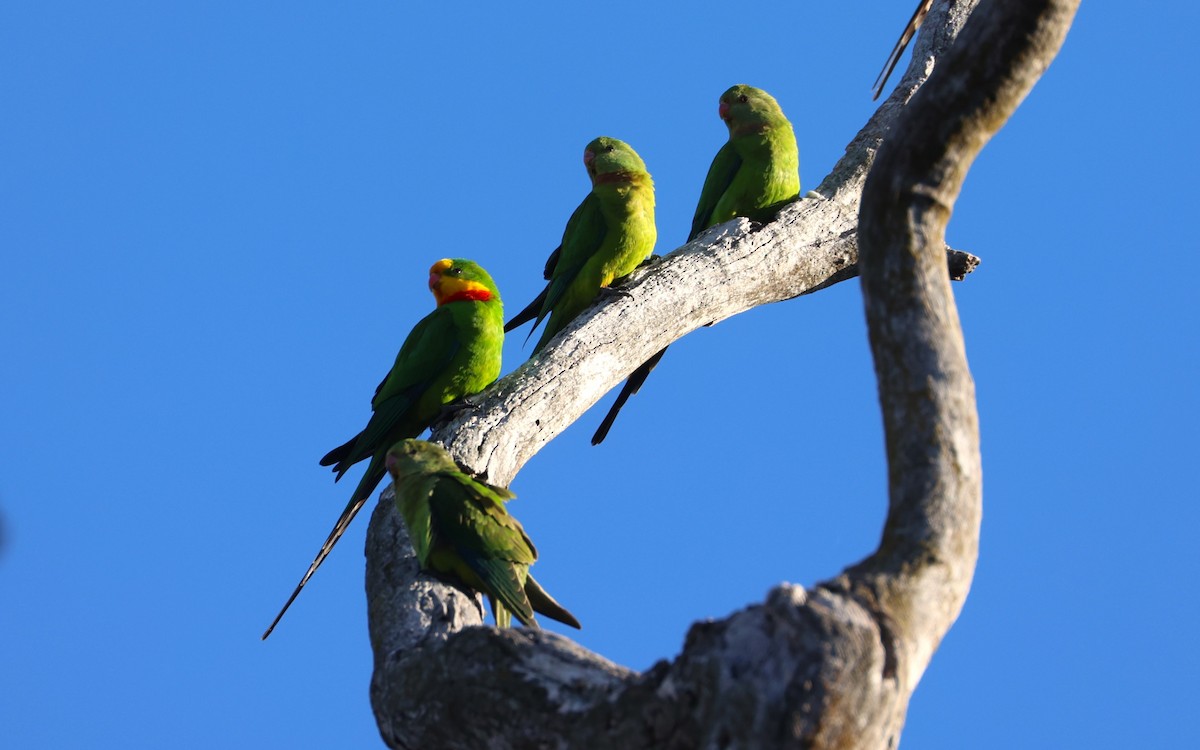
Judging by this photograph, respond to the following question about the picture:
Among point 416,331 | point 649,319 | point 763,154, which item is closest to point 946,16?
point 763,154

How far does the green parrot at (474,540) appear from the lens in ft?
12.1

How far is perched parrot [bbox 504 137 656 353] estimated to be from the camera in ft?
18.4

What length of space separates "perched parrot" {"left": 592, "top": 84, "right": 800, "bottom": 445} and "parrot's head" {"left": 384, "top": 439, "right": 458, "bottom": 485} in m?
1.66

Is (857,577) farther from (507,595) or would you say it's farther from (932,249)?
(507,595)

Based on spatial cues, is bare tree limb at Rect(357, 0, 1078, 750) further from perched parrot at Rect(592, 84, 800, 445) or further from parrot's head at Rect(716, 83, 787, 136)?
parrot's head at Rect(716, 83, 787, 136)

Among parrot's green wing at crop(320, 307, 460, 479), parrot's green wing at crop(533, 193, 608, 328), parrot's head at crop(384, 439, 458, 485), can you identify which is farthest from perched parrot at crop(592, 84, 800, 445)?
parrot's head at crop(384, 439, 458, 485)

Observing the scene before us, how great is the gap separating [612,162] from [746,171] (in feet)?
2.20

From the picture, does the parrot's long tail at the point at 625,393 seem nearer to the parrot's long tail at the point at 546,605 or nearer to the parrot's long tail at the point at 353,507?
the parrot's long tail at the point at 353,507

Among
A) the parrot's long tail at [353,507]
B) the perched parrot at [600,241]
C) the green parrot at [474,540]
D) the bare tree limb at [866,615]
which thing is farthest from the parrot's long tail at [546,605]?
the perched parrot at [600,241]

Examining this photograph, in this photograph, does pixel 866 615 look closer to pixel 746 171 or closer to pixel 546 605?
pixel 546 605

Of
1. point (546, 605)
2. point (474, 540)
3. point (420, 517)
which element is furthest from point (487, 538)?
point (546, 605)

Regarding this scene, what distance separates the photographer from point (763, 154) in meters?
5.91

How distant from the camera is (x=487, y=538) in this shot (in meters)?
3.72

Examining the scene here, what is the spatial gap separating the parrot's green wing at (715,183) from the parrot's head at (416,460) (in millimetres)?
2401
